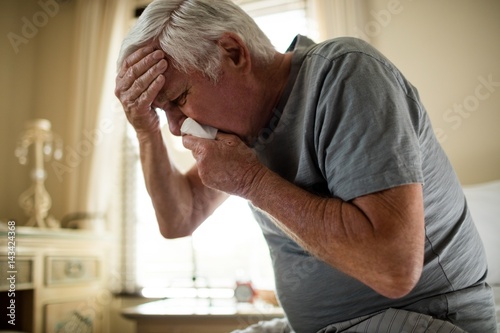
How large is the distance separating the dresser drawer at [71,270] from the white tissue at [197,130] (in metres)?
1.28

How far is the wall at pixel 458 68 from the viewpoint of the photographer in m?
1.61

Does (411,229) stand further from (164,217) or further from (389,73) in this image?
(164,217)

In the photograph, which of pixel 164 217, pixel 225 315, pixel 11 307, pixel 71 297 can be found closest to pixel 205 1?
pixel 164 217

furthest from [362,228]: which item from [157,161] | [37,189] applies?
[37,189]

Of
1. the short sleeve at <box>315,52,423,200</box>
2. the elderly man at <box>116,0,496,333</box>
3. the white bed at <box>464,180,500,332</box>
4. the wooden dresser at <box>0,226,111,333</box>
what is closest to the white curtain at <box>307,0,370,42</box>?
the white bed at <box>464,180,500,332</box>

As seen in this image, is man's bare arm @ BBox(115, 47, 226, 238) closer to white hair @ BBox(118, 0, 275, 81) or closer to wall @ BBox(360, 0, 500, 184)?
white hair @ BBox(118, 0, 275, 81)

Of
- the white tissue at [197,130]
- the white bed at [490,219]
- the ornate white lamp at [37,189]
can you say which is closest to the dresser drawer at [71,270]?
the ornate white lamp at [37,189]

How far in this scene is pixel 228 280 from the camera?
2104 mm

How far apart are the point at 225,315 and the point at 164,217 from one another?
0.59 m

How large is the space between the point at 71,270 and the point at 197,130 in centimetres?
144

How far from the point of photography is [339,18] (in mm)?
1878

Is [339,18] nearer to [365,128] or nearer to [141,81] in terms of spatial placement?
[141,81]

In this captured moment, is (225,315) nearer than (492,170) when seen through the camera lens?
Yes

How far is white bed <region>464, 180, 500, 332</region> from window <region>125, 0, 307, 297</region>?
3.04ft
